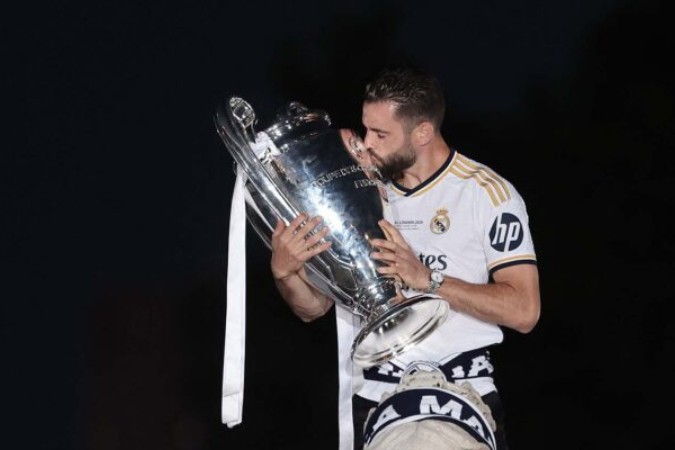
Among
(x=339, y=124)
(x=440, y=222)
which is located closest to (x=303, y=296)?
(x=440, y=222)

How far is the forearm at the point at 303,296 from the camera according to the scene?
263 centimetres

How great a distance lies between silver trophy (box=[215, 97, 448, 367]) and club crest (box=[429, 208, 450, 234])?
1.10ft

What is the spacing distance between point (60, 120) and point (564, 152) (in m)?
1.42

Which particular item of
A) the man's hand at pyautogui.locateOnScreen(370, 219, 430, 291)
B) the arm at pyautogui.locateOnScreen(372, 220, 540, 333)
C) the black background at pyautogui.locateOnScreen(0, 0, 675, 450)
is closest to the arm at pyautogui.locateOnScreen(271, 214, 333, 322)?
the man's hand at pyautogui.locateOnScreen(370, 219, 430, 291)

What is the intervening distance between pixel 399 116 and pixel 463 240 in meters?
0.30

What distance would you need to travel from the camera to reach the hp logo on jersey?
2.56 metres

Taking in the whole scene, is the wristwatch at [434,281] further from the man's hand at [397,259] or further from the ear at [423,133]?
the ear at [423,133]

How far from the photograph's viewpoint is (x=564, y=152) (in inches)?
141

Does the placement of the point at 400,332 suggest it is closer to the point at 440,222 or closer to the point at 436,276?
the point at 436,276

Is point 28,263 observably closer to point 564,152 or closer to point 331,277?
point 331,277

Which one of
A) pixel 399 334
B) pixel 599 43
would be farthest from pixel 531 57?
pixel 399 334

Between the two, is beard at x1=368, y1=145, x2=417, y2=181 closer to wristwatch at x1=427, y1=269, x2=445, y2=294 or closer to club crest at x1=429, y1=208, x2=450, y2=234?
club crest at x1=429, y1=208, x2=450, y2=234

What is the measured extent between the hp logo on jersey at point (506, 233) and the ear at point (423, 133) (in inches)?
9.7

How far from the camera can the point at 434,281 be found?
2348 millimetres
